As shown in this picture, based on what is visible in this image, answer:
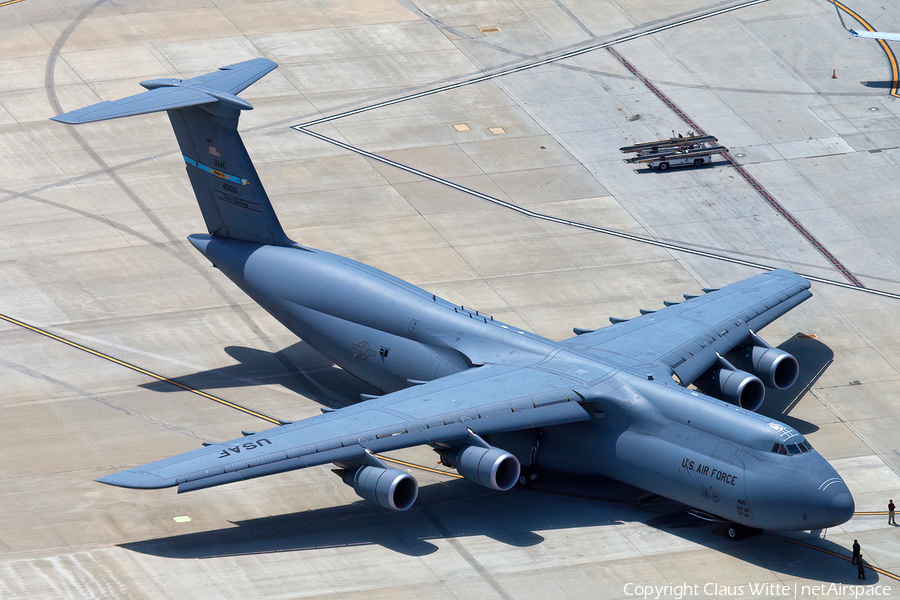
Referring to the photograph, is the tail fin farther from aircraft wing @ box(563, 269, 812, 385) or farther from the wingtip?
the wingtip

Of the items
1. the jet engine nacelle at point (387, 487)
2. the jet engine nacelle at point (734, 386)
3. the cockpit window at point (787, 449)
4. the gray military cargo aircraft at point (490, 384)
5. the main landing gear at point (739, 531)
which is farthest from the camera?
the jet engine nacelle at point (734, 386)

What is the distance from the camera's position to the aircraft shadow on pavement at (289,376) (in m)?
48.1

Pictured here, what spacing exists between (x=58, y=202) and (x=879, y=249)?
34414 millimetres

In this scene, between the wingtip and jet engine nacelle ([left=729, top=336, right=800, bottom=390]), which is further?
jet engine nacelle ([left=729, top=336, right=800, bottom=390])

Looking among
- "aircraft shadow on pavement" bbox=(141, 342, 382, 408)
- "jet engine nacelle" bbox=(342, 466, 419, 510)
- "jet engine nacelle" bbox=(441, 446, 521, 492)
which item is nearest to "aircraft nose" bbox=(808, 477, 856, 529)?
"jet engine nacelle" bbox=(441, 446, 521, 492)

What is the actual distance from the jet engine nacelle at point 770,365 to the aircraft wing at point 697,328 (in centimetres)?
63

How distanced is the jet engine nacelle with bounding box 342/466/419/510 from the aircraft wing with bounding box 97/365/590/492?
70 centimetres

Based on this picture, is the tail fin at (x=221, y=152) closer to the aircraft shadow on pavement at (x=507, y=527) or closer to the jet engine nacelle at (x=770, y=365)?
the aircraft shadow on pavement at (x=507, y=527)

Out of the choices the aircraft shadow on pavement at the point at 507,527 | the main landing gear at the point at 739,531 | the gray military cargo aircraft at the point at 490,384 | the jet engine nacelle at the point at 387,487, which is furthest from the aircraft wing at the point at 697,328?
the jet engine nacelle at the point at 387,487

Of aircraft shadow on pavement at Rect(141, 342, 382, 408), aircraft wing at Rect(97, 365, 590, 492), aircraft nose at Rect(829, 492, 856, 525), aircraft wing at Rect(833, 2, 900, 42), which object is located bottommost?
aircraft nose at Rect(829, 492, 856, 525)

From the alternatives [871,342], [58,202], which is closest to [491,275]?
[871,342]

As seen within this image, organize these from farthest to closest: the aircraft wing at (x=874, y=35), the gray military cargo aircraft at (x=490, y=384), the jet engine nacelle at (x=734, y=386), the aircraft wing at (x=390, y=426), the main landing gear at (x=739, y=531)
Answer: the aircraft wing at (x=874, y=35) → the jet engine nacelle at (x=734, y=386) → the main landing gear at (x=739, y=531) → the gray military cargo aircraft at (x=490, y=384) → the aircraft wing at (x=390, y=426)

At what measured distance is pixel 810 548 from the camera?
131 feet

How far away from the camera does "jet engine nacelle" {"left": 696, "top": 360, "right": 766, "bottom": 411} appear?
45.2 m
